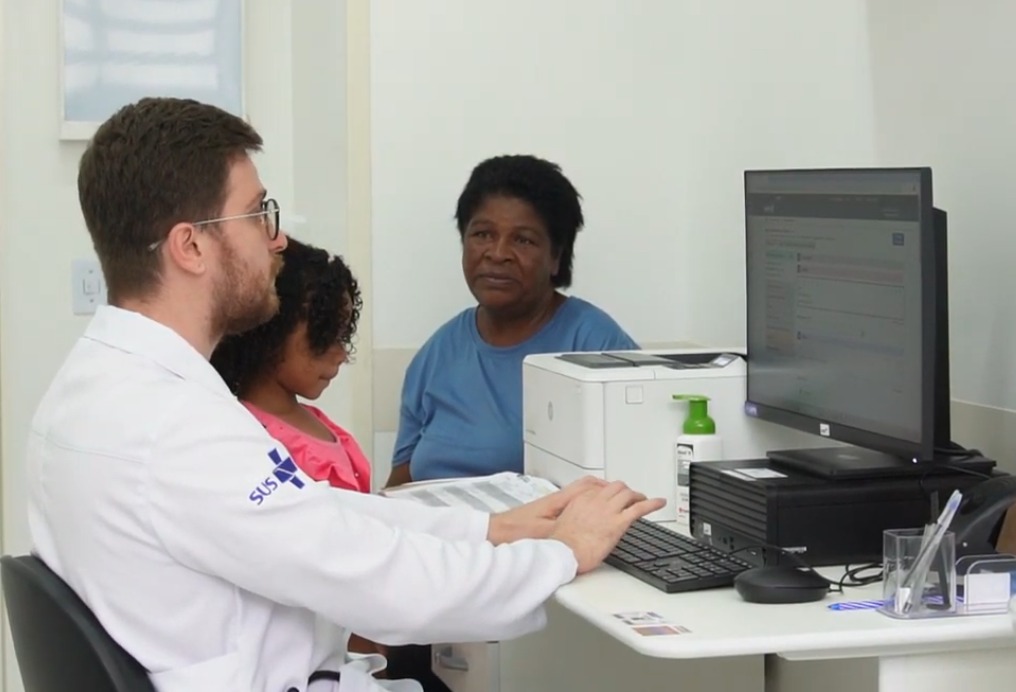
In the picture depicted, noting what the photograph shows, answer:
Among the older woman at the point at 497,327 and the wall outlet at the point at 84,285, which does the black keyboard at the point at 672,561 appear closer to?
the older woman at the point at 497,327

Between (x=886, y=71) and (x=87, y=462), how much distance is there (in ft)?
5.07

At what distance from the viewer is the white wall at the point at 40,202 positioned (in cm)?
318

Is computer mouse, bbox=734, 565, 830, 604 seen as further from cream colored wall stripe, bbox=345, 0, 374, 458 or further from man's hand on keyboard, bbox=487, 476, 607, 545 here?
cream colored wall stripe, bbox=345, 0, 374, 458

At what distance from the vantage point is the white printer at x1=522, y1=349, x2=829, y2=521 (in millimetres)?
2197

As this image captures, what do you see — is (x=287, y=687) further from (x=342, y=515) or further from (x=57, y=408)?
(x=57, y=408)

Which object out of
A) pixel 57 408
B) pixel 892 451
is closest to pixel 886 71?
pixel 892 451

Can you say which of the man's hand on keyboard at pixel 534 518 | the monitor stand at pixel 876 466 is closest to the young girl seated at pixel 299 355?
the man's hand on keyboard at pixel 534 518

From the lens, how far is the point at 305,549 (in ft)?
4.99

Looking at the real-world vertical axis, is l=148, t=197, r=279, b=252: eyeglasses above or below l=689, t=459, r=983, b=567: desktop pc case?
above

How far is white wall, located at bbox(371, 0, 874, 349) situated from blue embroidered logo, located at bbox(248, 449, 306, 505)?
1.66 m

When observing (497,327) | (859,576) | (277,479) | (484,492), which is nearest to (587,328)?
(497,327)

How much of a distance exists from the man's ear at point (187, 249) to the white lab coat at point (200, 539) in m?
0.09

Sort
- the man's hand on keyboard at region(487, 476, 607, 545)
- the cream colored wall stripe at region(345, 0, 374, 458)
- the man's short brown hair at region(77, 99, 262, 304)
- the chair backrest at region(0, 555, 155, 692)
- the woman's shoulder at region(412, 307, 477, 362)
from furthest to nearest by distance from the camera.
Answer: the cream colored wall stripe at region(345, 0, 374, 458), the woman's shoulder at region(412, 307, 477, 362), the man's hand on keyboard at region(487, 476, 607, 545), the man's short brown hair at region(77, 99, 262, 304), the chair backrest at region(0, 555, 155, 692)

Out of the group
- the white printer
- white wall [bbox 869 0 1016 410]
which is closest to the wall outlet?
the white printer
